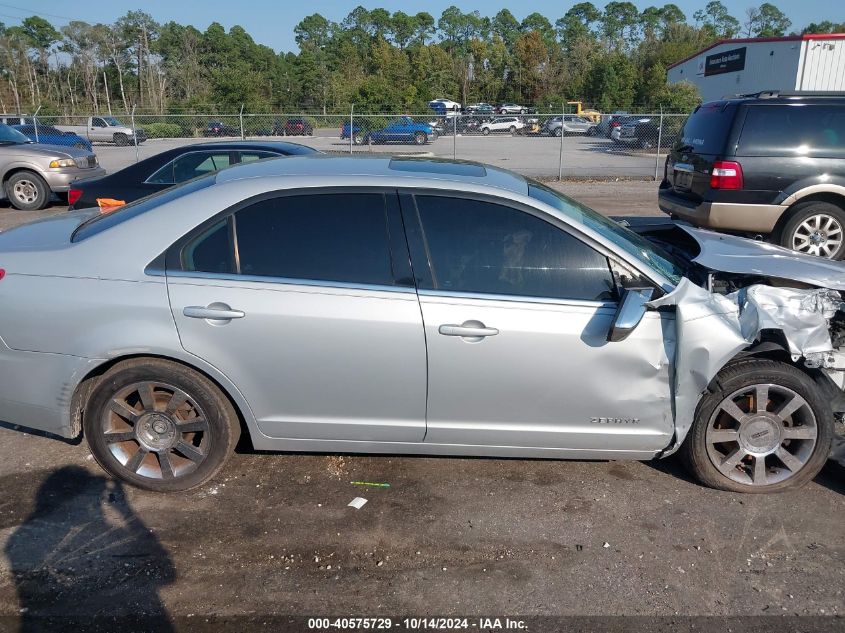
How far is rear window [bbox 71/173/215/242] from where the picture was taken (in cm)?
374

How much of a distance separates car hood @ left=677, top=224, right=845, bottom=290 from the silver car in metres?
0.19

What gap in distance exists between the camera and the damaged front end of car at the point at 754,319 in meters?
3.40

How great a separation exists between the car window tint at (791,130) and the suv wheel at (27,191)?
11416 millimetres

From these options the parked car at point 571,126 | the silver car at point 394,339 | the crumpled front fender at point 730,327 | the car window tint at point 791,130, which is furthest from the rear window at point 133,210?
the parked car at point 571,126

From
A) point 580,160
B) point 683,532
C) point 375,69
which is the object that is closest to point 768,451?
point 683,532

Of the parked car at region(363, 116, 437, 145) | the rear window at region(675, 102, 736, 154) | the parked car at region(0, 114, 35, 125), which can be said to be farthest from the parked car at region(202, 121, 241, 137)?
the rear window at region(675, 102, 736, 154)

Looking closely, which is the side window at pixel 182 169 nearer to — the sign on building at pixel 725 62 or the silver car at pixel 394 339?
the silver car at pixel 394 339

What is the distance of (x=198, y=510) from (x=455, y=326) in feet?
5.12

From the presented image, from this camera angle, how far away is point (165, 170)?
829 centimetres

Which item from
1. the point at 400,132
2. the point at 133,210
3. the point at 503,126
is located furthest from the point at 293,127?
the point at 133,210

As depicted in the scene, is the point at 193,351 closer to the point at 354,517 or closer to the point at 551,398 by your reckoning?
the point at 354,517

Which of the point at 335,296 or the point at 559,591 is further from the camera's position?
the point at 335,296

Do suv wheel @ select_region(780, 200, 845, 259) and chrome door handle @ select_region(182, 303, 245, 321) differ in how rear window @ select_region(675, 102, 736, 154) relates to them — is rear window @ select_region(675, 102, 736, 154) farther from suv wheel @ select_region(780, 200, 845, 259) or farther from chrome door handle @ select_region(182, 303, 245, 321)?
chrome door handle @ select_region(182, 303, 245, 321)

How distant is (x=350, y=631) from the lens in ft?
9.13
